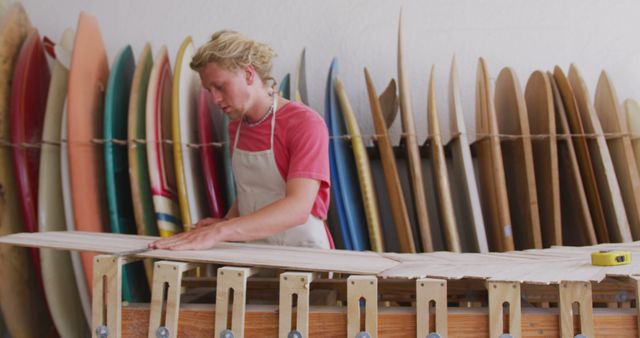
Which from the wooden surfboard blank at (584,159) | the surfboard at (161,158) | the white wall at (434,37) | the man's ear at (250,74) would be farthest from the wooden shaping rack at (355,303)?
the white wall at (434,37)

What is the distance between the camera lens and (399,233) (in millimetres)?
2129

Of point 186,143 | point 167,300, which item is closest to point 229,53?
point 167,300

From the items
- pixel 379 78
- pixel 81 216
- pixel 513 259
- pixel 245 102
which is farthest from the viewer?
pixel 379 78

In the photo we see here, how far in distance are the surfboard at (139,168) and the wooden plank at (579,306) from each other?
146 centimetres

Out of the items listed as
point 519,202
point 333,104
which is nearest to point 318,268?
point 333,104

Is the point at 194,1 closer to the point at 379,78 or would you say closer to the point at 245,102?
the point at 379,78

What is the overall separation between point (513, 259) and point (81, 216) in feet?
5.00

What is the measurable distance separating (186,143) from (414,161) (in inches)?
34.1

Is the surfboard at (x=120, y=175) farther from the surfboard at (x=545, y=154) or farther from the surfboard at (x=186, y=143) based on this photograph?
the surfboard at (x=545, y=154)

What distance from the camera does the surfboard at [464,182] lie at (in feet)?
7.02

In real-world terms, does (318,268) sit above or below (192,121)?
below

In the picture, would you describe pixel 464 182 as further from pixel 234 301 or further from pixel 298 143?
pixel 234 301

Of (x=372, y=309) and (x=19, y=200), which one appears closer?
(x=372, y=309)

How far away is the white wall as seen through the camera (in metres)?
2.60
